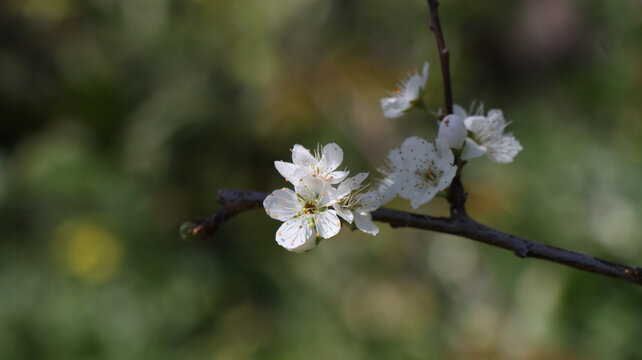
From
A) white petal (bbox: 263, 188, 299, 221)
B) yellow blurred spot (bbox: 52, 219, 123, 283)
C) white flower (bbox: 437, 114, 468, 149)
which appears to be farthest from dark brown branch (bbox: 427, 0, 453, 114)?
yellow blurred spot (bbox: 52, 219, 123, 283)

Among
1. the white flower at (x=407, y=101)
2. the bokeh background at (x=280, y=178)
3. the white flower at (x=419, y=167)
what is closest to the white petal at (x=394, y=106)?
the white flower at (x=407, y=101)

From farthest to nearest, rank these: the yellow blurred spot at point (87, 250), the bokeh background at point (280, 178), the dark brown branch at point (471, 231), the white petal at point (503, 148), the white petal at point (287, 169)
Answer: the yellow blurred spot at point (87, 250) < the bokeh background at point (280, 178) < the white petal at point (503, 148) < the white petal at point (287, 169) < the dark brown branch at point (471, 231)

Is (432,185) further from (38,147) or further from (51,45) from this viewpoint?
(51,45)

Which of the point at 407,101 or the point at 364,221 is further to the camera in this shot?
the point at 407,101

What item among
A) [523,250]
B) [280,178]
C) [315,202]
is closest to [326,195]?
[315,202]

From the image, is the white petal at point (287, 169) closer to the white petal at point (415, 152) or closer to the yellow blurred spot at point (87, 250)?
the white petal at point (415, 152)

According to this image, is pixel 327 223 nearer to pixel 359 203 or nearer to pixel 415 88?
pixel 359 203

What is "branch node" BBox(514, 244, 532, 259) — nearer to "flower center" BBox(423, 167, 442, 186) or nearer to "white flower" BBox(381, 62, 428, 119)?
"flower center" BBox(423, 167, 442, 186)
